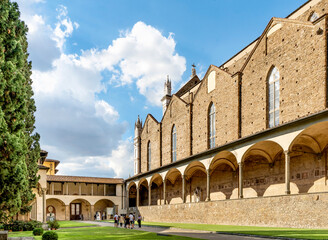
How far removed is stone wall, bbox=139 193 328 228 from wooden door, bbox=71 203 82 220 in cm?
2455

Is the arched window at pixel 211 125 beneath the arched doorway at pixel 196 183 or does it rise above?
above

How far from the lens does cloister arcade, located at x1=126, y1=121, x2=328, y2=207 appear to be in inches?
750

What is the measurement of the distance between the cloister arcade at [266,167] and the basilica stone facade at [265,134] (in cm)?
6

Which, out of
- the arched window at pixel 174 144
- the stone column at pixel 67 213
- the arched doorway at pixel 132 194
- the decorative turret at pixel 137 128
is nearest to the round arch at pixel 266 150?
the arched window at pixel 174 144

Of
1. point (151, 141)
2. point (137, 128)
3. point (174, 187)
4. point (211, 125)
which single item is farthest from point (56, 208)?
point (211, 125)

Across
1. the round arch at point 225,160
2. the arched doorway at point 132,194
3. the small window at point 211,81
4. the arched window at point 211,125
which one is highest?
the small window at point 211,81

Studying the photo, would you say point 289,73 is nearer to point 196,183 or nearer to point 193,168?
point 193,168

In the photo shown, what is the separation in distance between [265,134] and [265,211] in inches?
168

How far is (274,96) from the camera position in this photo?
2317 centimetres

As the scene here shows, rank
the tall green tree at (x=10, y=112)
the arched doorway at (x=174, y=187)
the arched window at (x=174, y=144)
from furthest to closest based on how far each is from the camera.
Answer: the arched window at (x=174, y=144) → the arched doorway at (x=174, y=187) → the tall green tree at (x=10, y=112)

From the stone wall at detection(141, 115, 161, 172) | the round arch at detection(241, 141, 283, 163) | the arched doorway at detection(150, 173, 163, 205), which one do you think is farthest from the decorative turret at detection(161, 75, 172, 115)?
the round arch at detection(241, 141, 283, 163)

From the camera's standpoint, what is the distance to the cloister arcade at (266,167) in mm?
19047

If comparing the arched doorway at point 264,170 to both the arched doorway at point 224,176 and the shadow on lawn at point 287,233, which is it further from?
the shadow on lawn at point 287,233

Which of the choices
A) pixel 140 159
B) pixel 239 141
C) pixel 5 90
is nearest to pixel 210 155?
pixel 239 141
